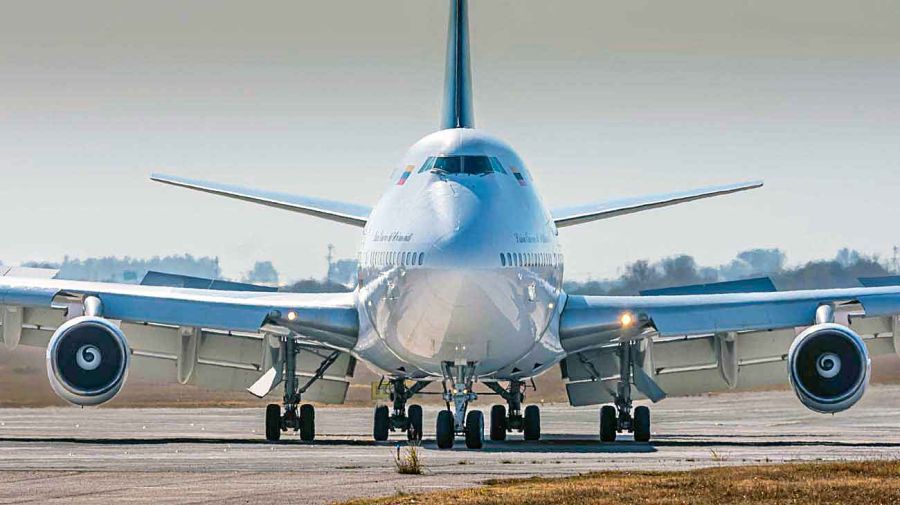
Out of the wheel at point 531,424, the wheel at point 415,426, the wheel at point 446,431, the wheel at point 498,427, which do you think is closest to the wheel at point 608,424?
the wheel at point 531,424

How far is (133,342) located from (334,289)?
10.3 m

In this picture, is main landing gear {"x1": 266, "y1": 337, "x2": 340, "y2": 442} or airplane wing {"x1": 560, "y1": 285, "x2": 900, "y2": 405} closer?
airplane wing {"x1": 560, "y1": 285, "x2": 900, "y2": 405}

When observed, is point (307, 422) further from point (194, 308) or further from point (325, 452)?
point (325, 452)

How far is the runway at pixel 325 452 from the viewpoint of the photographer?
21547 millimetres

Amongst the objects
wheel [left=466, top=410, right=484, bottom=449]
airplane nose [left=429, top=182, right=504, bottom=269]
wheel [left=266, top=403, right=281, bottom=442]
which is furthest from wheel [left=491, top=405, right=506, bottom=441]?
airplane nose [left=429, top=182, right=504, bottom=269]

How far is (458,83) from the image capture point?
37156 mm

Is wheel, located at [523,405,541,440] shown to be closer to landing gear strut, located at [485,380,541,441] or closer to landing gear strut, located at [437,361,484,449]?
landing gear strut, located at [485,380,541,441]

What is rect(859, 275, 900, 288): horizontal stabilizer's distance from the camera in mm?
35406

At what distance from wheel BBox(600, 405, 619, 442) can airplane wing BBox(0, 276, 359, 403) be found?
5225mm

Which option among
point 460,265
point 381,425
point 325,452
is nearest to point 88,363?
point 325,452

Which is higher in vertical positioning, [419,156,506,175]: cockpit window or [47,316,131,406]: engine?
[419,156,506,175]: cockpit window

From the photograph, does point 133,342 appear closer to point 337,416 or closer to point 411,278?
point 411,278

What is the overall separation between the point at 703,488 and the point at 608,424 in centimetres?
1401

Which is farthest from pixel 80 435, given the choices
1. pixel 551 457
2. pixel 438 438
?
pixel 551 457
